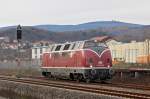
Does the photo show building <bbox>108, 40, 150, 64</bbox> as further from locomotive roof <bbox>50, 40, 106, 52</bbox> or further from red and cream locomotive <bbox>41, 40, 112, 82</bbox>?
red and cream locomotive <bbox>41, 40, 112, 82</bbox>

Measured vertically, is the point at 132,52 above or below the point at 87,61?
above

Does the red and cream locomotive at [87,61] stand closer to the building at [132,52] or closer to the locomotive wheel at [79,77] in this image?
the locomotive wheel at [79,77]

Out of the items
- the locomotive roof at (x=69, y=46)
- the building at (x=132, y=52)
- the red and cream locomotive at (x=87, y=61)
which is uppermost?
the building at (x=132, y=52)

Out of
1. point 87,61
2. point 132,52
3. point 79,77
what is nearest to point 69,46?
point 79,77

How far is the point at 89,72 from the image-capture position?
123 ft

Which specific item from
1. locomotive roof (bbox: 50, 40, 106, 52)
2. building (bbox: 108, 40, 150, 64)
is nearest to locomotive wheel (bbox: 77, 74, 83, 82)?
locomotive roof (bbox: 50, 40, 106, 52)

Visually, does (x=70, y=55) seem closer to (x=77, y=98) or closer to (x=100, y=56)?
(x=100, y=56)

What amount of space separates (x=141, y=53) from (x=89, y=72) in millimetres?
52429

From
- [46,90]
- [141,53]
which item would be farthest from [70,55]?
[141,53]

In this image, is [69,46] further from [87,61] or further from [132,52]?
[132,52]

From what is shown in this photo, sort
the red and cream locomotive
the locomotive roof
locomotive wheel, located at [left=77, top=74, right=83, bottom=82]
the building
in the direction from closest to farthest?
the red and cream locomotive → locomotive wheel, located at [left=77, top=74, right=83, bottom=82] → the locomotive roof → the building

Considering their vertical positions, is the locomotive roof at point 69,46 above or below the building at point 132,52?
below

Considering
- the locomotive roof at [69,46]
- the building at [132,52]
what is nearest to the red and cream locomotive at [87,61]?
the locomotive roof at [69,46]

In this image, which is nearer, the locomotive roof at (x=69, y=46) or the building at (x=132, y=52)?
the locomotive roof at (x=69, y=46)
